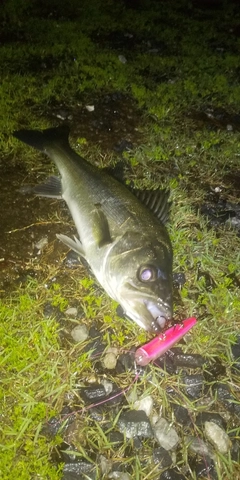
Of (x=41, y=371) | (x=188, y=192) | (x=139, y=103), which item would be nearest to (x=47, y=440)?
(x=41, y=371)

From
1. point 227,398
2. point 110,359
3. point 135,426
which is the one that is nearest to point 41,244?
point 110,359

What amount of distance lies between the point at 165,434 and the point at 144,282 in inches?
56.3

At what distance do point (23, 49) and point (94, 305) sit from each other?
5882mm

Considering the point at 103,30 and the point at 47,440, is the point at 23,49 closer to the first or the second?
the point at 103,30

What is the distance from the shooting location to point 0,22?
813 centimetres

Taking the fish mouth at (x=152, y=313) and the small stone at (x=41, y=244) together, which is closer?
the fish mouth at (x=152, y=313)

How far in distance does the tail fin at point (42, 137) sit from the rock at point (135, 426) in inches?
133

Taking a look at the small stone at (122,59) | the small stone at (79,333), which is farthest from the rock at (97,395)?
the small stone at (122,59)

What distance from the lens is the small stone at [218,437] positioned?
3.35 meters

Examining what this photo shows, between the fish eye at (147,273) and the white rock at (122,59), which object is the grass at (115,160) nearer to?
the white rock at (122,59)

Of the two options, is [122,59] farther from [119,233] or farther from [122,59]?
[119,233]

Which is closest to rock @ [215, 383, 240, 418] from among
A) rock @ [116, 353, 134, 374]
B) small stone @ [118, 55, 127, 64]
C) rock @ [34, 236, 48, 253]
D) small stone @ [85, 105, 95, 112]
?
rock @ [116, 353, 134, 374]

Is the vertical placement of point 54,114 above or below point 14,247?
above

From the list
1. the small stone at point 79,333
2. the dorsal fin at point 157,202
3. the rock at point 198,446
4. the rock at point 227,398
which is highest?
the dorsal fin at point 157,202
